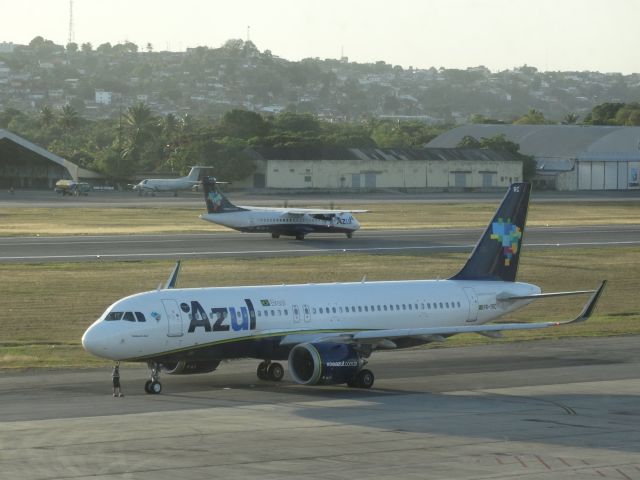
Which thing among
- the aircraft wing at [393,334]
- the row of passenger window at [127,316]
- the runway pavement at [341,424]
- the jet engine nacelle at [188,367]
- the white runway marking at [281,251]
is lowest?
the runway pavement at [341,424]

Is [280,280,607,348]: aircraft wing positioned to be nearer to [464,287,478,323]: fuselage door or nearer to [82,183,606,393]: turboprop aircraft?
[82,183,606,393]: turboprop aircraft

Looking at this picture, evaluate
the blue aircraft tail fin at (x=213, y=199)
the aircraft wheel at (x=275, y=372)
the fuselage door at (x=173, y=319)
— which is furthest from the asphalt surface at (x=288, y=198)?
the fuselage door at (x=173, y=319)

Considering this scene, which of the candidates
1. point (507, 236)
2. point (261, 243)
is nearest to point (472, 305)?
point (507, 236)

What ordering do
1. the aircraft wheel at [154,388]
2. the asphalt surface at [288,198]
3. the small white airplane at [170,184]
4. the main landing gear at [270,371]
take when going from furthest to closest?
1. the small white airplane at [170,184]
2. the asphalt surface at [288,198]
3. the main landing gear at [270,371]
4. the aircraft wheel at [154,388]

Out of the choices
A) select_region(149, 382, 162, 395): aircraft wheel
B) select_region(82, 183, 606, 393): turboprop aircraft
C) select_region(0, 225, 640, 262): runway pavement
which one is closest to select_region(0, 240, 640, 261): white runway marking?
select_region(0, 225, 640, 262): runway pavement

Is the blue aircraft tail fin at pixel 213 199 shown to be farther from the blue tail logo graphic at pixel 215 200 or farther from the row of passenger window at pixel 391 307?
the row of passenger window at pixel 391 307

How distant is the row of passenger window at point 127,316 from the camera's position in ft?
127

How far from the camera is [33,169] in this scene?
196m

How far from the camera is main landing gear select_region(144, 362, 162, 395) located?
130ft

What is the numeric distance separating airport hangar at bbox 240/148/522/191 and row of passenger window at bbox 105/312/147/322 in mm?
144089

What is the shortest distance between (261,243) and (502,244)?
173ft

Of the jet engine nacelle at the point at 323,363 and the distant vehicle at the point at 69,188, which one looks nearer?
the jet engine nacelle at the point at 323,363

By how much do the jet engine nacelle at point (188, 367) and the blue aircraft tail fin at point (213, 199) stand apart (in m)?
61.3

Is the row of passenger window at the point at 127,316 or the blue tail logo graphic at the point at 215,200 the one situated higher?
the blue tail logo graphic at the point at 215,200
